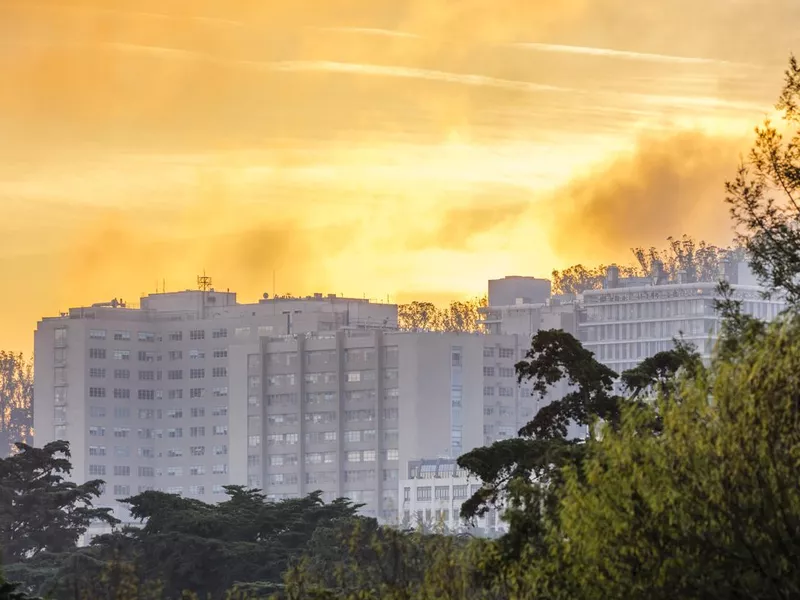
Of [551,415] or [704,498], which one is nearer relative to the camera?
[704,498]

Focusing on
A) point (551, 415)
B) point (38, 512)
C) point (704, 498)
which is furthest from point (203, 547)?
point (704, 498)

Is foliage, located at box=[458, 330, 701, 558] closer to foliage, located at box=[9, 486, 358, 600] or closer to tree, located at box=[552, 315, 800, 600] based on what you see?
tree, located at box=[552, 315, 800, 600]

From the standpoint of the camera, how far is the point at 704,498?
1339 inches

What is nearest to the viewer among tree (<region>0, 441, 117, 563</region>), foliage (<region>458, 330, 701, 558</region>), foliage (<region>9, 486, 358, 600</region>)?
foliage (<region>458, 330, 701, 558</region>)

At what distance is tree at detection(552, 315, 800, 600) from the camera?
33.1 metres

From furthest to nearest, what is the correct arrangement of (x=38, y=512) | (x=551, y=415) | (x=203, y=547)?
(x=38, y=512), (x=203, y=547), (x=551, y=415)

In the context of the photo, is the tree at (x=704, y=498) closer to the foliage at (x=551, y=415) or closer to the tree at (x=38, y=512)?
the foliage at (x=551, y=415)

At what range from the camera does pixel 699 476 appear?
34.4 meters

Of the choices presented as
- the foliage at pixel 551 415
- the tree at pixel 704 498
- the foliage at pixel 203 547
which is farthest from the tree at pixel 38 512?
the tree at pixel 704 498

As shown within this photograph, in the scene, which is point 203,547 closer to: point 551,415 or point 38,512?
point 38,512

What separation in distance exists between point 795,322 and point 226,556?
6824cm

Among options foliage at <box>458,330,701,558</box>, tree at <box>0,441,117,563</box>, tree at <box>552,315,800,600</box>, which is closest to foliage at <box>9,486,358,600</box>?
tree at <box>0,441,117,563</box>

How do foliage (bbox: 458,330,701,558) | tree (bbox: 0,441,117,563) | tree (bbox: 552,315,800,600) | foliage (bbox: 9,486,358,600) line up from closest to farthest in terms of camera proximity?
1. tree (bbox: 552,315,800,600)
2. foliage (bbox: 458,330,701,558)
3. foliage (bbox: 9,486,358,600)
4. tree (bbox: 0,441,117,563)

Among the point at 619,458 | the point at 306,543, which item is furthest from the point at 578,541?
the point at 306,543
